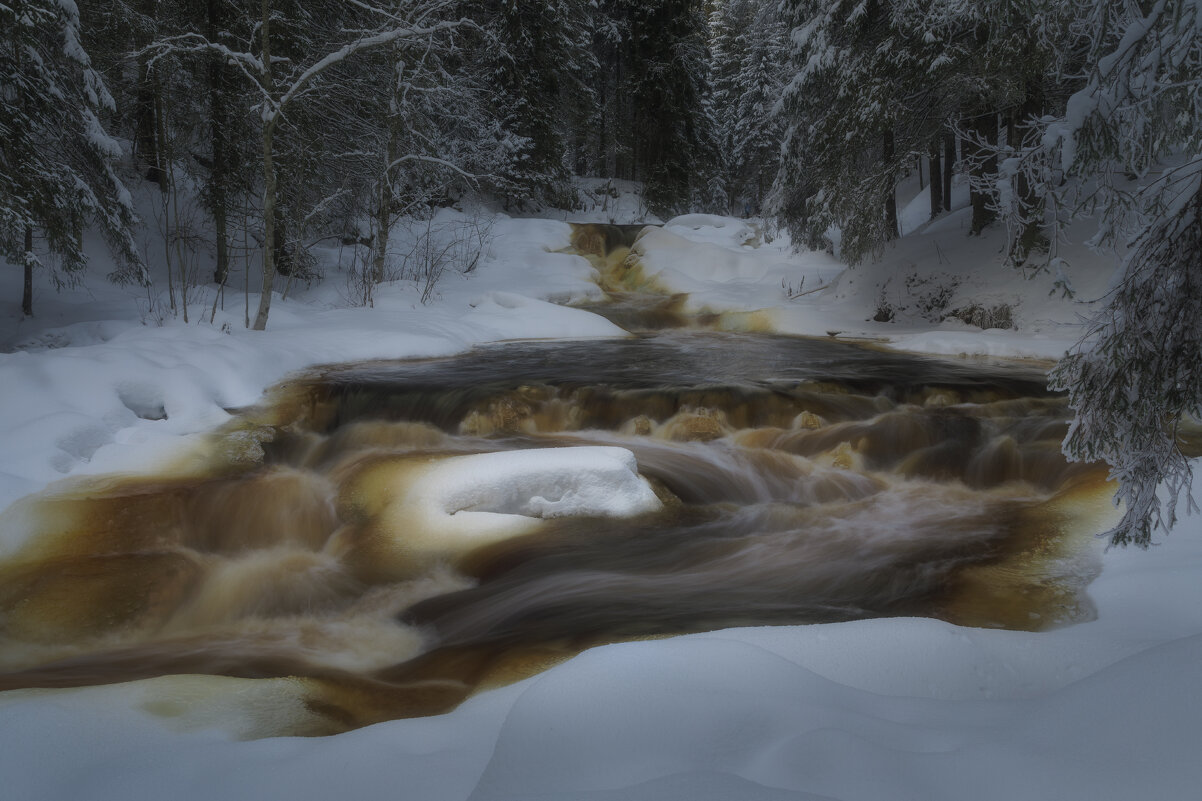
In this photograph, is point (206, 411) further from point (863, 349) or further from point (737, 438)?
point (863, 349)

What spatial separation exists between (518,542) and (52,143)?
379 inches

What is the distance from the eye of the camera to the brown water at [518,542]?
338 cm

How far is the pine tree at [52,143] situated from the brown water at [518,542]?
401 cm

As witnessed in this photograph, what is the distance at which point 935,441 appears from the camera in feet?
21.7

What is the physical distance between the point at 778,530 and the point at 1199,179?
329cm

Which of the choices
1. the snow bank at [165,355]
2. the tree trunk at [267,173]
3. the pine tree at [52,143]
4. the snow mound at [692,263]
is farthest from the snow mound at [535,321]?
the pine tree at [52,143]

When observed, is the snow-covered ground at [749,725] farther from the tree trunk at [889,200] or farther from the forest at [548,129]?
the tree trunk at [889,200]

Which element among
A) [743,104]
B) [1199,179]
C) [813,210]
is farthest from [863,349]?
[743,104]

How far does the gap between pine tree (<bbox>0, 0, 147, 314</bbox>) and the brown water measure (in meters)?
4.01

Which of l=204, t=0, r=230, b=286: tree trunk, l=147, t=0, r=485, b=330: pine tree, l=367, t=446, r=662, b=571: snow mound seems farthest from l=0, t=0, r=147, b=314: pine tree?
l=367, t=446, r=662, b=571: snow mound

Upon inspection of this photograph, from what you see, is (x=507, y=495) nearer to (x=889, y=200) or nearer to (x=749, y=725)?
(x=749, y=725)

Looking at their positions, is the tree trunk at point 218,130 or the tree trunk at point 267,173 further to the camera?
the tree trunk at point 218,130

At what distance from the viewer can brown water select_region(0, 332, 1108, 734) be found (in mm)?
3385

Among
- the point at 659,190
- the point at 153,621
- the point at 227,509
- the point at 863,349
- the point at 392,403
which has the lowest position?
the point at 153,621
